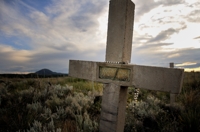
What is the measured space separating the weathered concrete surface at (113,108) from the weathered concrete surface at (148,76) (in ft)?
0.60

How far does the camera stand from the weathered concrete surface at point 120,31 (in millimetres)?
2887

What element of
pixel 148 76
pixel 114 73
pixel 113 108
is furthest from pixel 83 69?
pixel 148 76

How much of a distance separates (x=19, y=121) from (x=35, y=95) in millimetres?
2461

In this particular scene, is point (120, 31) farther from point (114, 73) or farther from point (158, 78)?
point (158, 78)

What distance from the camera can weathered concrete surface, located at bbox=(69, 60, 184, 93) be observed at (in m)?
2.26

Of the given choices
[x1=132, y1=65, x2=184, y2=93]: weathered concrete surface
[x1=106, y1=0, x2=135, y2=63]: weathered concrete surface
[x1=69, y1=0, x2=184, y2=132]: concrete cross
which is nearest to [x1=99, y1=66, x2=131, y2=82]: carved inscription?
[x1=69, y1=0, x2=184, y2=132]: concrete cross

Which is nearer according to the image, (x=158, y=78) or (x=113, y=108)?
(x=158, y=78)

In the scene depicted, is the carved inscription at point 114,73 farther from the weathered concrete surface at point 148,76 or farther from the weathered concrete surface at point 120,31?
the weathered concrete surface at point 120,31

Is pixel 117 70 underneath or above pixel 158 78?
above

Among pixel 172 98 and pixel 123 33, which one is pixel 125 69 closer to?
pixel 123 33

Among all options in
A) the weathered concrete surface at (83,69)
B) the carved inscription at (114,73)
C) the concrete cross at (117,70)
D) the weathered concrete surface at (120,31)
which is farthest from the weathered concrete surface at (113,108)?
the weathered concrete surface at (120,31)

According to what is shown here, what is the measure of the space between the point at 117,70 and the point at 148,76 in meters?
0.54

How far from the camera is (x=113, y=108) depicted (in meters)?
2.94

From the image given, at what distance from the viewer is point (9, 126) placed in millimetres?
3742
